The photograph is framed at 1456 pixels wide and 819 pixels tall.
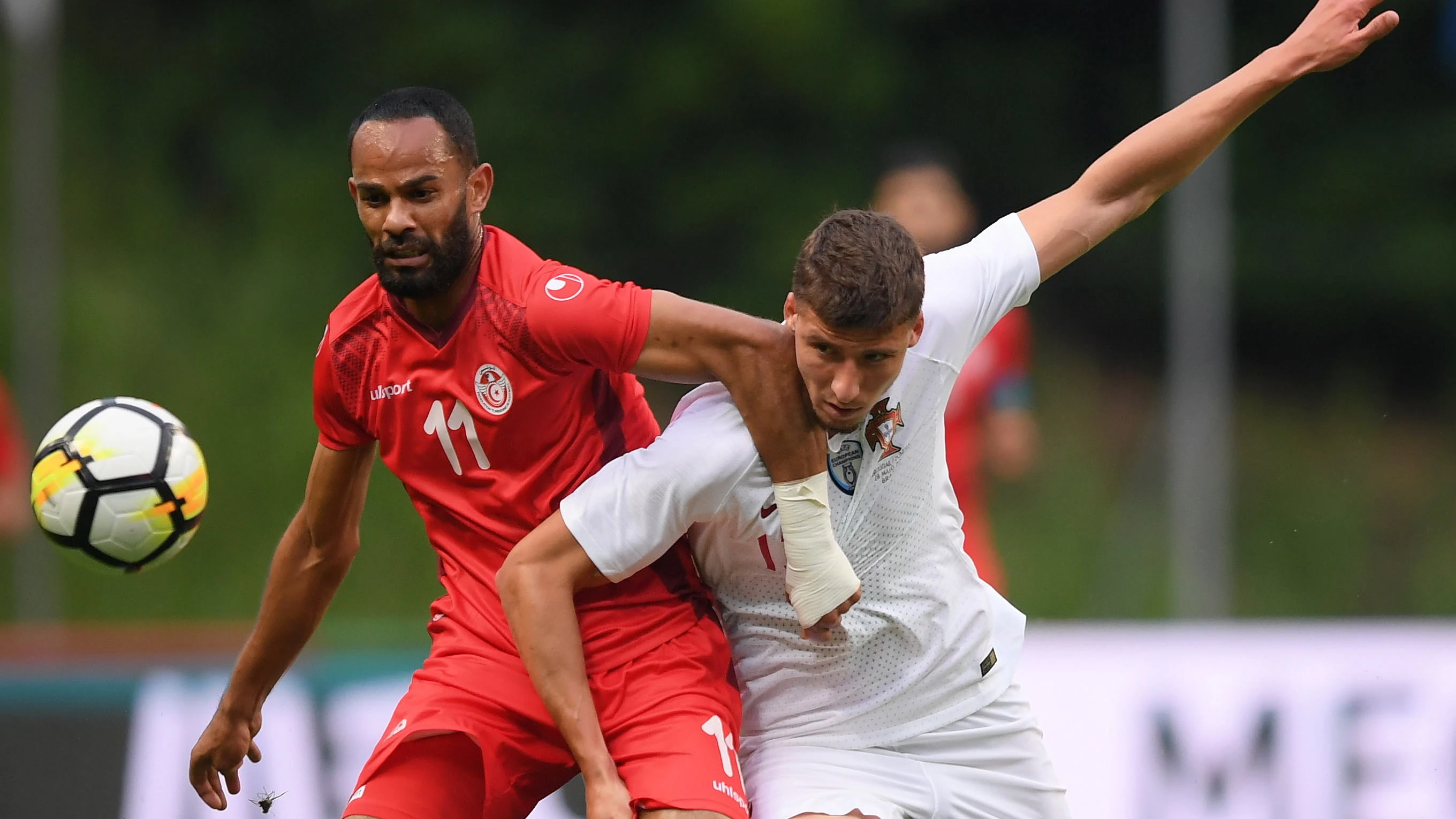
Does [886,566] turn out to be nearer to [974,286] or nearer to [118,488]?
[974,286]

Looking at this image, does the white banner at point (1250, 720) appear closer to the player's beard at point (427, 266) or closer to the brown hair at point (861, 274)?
the brown hair at point (861, 274)

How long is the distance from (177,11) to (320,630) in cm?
703

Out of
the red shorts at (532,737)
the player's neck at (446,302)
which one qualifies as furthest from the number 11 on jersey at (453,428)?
the red shorts at (532,737)

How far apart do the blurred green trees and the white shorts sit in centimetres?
678

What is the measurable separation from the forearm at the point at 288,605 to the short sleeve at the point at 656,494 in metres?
0.78

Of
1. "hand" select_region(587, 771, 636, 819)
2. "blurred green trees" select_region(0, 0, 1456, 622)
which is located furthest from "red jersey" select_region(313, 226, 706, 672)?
"blurred green trees" select_region(0, 0, 1456, 622)

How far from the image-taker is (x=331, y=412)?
3.88 m

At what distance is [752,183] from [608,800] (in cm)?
1005

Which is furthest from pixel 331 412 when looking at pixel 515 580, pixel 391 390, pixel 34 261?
pixel 34 261

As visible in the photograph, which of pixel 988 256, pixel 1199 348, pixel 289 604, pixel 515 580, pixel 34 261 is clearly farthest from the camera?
pixel 34 261

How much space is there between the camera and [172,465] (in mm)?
4078

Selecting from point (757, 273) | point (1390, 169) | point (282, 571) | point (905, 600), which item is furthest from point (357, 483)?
point (1390, 169)

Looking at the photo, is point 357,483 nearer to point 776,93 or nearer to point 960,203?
point 960,203

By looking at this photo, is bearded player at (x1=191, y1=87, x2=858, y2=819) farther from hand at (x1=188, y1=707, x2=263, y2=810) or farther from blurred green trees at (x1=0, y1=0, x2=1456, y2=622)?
blurred green trees at (x1=0, y1=0, x2=1456, y2=622)
